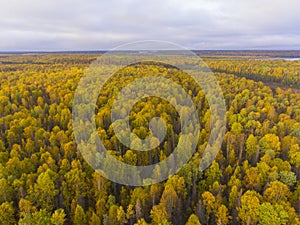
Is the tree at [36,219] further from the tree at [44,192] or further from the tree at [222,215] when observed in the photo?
the tree at [222,215]

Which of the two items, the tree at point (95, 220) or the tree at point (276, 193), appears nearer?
the tree at point (95, 220)

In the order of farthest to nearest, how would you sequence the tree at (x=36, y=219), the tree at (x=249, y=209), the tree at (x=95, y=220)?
1. the tree at (x=249, y=209)
2. the tree at (x=95, y=220)
3. the tree at (x=36, y=219)

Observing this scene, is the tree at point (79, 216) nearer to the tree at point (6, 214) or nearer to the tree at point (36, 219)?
the tree at point (36, 219)

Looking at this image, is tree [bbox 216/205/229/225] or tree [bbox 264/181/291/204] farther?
tree [bbox 264/181/291/204]

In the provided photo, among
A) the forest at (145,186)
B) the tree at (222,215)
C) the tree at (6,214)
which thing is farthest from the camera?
the tree at (222,215)

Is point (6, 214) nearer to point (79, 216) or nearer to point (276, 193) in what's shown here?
point (79, 216)

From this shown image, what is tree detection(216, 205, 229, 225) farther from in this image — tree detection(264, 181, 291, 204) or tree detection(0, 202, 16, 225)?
tree detection(0, 202, 16, 225)

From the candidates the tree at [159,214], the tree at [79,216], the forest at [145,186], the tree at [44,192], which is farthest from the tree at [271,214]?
the tree at [44,192]

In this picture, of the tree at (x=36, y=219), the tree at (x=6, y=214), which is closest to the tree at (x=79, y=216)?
the tree at (x=36, y=219)

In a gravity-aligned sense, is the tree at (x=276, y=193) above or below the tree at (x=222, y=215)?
above

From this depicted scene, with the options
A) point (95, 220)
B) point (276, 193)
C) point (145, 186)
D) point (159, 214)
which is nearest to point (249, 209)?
point (276, 193)

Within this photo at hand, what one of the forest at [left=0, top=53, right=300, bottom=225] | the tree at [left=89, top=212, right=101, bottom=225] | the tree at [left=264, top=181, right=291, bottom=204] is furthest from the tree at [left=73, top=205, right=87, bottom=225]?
the tree at [left=264, top=181, right=291, bottom=204]
